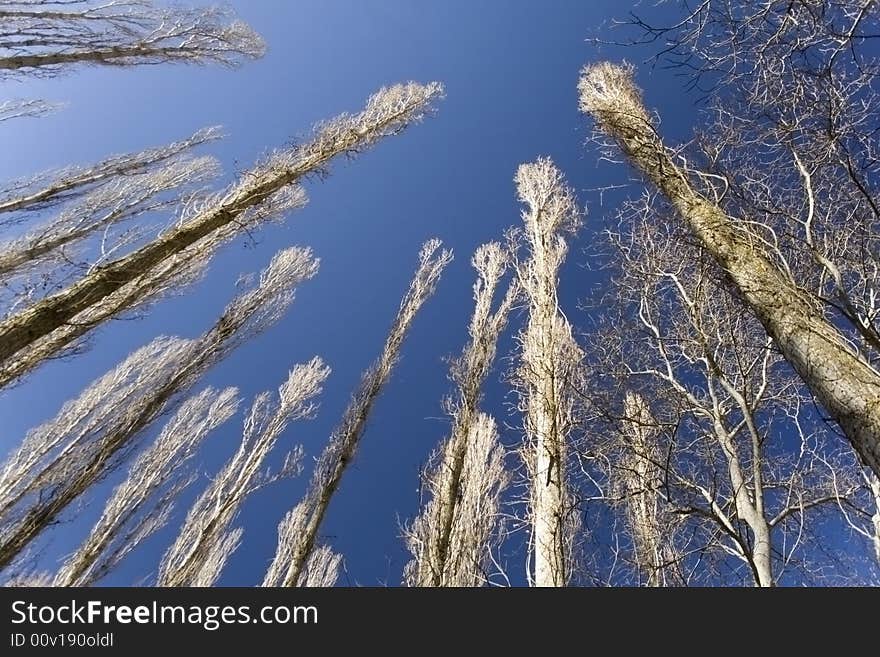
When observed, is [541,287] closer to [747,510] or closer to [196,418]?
[747,510]

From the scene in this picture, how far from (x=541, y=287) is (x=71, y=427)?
8963 mm

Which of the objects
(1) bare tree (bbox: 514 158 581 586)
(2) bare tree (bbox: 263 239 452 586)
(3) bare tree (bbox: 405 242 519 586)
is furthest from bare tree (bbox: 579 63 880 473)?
(2) bare tree (bbox: 263 239 452 586)

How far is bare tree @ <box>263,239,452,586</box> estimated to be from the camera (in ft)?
28.6

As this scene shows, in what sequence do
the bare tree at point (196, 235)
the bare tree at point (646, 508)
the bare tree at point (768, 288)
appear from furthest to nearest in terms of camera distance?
1. the bare tree at point (646, 508)
2. the bare tree at point (196, 235)
3. the bare tree at point (768, 288)

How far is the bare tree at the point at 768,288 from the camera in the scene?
2.24 metres

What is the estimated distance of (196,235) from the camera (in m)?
5.79

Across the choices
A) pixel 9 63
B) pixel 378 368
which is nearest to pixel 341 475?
pixel 378 368

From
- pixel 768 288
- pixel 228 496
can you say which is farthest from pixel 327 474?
pixel 768 288

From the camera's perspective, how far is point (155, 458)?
9992 mm

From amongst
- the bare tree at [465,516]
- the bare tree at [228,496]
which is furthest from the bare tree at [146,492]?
the bare tree at [465,516]

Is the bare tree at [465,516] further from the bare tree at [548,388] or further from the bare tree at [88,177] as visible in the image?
the bare tree at [88,177]

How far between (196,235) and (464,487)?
198 inches

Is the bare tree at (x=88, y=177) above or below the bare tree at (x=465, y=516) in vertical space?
above

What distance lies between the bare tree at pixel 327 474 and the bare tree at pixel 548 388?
13.4ft
